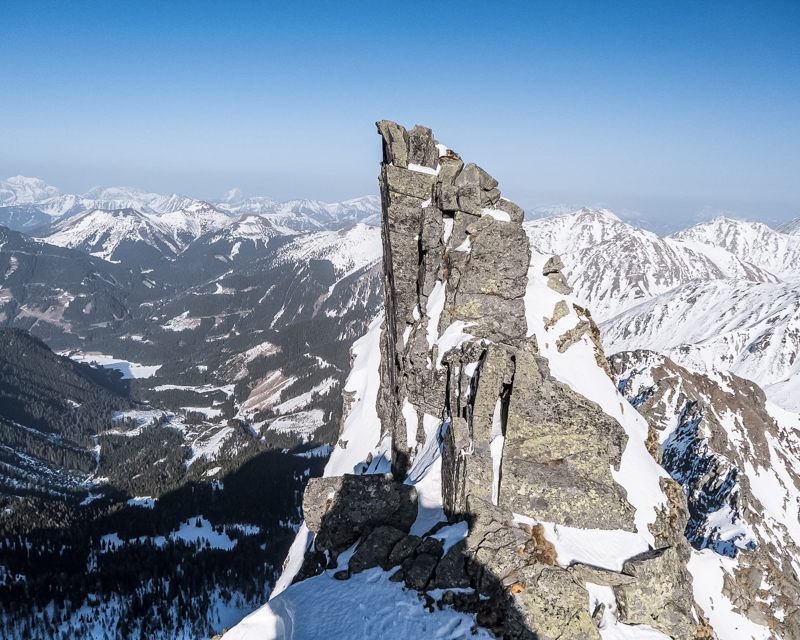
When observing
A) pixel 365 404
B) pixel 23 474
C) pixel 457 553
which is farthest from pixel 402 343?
pixel 23 474

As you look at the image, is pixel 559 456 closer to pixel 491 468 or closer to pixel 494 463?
pixel 494 463

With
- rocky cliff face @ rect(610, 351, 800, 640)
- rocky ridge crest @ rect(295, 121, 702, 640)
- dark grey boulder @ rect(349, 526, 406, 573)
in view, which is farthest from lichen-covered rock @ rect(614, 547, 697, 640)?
rocky cliff face @ rect(610, 351, 800, 640)

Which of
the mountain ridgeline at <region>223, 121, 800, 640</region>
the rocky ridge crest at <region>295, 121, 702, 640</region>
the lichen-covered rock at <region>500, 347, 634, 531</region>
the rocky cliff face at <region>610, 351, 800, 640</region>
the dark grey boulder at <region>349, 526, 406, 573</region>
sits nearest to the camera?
the mountain ridgeline at <region>223, 121, 800, 640</region>

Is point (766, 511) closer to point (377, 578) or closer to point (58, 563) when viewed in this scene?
point (377, 578)

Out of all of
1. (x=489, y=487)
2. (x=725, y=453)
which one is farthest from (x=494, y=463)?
(x=725, y=453)

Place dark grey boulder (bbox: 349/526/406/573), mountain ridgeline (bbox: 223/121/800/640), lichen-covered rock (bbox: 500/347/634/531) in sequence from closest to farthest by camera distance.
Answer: mountain ridgeline (bbox: 223/121/800/640)
dark grey boulder (bbox: 349/526/406/573)
lichen-covered rock (bbox: 500/347/634/531)

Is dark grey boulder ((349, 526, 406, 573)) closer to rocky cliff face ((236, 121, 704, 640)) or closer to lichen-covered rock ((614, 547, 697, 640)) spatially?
rocky cliff face ((236, 121, 704, 640))

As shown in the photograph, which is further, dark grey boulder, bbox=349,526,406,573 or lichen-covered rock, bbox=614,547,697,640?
dark grey boulder, bbox=349,526,406,573

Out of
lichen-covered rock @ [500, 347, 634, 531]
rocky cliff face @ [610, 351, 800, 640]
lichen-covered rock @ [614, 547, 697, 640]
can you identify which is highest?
lichen-covered rock @ [500, 347, 634, 531]

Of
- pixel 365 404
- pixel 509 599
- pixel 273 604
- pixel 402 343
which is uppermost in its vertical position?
pixel 402 343

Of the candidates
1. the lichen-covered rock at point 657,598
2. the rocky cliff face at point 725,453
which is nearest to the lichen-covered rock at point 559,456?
the lichen-covered rock at point 657,598

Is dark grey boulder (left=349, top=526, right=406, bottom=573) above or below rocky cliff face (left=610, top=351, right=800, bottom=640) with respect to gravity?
above
